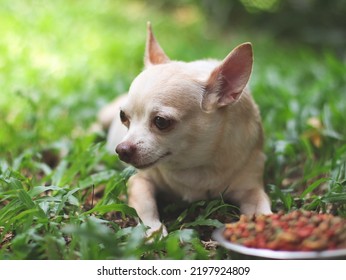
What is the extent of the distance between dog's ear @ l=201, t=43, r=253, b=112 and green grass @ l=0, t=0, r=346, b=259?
2.03ft

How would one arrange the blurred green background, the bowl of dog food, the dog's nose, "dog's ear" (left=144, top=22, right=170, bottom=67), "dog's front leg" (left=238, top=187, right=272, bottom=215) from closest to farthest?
the bowl of dog food → the dog's nose → "dog's front leg" (left=238, top=187, right=272, bottom=215) → "dog's ear" (left=144, top=22, right=170, bottom=67) → the blurred green background

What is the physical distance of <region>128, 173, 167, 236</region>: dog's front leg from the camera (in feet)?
11.1

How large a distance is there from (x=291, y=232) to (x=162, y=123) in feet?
3.38

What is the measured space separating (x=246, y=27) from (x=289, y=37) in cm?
95

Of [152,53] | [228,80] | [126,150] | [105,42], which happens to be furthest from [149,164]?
[105,42]

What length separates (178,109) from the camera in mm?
3281

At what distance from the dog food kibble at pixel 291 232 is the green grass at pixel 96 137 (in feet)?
0.74

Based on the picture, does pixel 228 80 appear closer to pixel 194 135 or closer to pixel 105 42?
pixel 194 135

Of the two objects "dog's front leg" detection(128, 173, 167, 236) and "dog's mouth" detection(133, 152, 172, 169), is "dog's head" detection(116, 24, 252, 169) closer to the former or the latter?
"dog's mouth" detection(133, 152, 172, 169)

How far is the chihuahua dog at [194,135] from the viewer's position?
10.8 feet

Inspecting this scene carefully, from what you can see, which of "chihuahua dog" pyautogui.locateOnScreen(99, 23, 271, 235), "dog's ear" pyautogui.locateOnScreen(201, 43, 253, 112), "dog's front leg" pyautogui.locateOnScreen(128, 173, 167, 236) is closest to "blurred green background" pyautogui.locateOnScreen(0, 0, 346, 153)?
"dog's front leg" pyautogui.locateOnScreen(128, 173, 167, 236)

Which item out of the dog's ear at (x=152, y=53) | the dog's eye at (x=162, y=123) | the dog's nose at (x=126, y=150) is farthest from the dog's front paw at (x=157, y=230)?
the dog's ear at (x=152, y=53)

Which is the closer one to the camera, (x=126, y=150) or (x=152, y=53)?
(x=126, y=150)

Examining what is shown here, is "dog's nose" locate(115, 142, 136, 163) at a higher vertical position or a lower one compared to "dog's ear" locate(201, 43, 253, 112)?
lower
